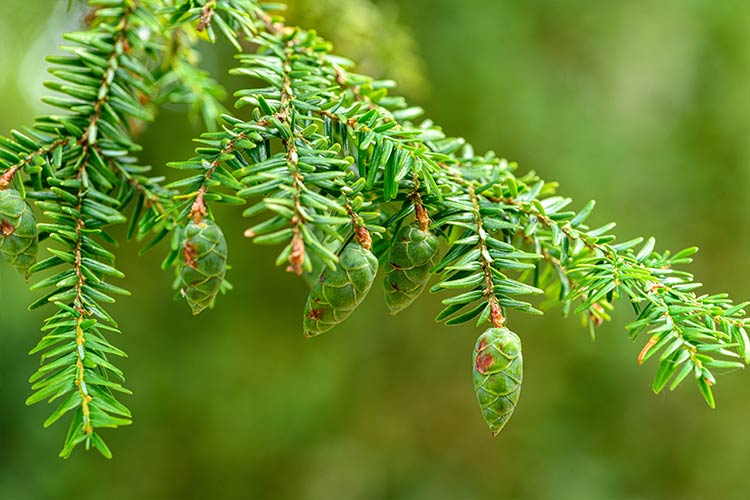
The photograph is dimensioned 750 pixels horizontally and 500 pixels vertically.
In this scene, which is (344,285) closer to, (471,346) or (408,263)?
(408,263)

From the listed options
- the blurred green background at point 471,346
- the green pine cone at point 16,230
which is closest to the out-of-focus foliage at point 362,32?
the blurred green background at point 471,346

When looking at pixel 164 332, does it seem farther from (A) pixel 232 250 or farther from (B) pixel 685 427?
(B) pixel 685 427

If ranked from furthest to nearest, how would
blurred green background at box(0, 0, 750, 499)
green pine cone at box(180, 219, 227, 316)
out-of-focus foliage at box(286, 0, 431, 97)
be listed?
blurred green background at box(0, 0, 750, 499)
out-of-focus foliage at box(286, 0, 431, 97)
green pine cone at box(180, 219, 227, 316)

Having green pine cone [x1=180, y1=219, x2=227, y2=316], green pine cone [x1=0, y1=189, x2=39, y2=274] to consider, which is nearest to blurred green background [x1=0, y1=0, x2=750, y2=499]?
A: green pine cone [x1=0, y1=189, x2=39, y2=274]

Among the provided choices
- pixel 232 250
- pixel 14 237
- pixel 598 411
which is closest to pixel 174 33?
pixel 14 237

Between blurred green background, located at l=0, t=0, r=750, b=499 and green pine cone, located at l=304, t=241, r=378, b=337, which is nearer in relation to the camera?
green pine cone, located at l=304, t=241, r=378, b=337

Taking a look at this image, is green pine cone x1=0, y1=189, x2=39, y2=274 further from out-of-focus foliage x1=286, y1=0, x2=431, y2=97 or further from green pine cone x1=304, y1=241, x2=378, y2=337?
out-of-focus foliage x1=286, y1=0, x2=431, y2=97

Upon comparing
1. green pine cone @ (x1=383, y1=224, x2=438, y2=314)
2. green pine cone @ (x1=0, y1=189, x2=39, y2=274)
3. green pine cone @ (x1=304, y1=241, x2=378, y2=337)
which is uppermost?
green pine cone @ (x1=383, y1=224, x2=438, y2=314)

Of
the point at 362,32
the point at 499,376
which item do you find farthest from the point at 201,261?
the point at 362,32
